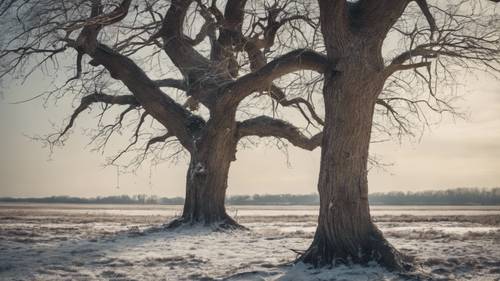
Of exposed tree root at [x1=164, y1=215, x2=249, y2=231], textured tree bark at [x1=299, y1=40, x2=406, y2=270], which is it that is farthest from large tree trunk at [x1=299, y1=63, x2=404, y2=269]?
exposed tree root at [x1=164, y1=215, x2=249, y2=231]

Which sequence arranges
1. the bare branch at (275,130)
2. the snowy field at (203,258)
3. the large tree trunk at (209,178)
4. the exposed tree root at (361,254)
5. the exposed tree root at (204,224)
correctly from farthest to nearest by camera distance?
the bare branch at (275,130), the large tree trunk at (209,178), the exposed tree root at (204,224), the exposed tree root at (361,254), the snowy field at (203,258)

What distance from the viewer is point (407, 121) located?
13141 millimetres

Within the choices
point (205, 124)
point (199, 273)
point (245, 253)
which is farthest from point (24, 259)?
point (205, 124)

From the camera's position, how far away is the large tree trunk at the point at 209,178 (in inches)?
528

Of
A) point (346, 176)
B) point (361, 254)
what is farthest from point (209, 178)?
point (361, 254)

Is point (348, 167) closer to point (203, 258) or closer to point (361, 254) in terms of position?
point (361, 254)

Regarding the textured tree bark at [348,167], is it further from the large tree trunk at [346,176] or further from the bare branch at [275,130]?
the bare branch at [275,130]

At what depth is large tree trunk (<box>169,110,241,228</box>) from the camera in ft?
44.0

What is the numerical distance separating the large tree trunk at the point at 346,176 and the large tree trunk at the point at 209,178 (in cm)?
596

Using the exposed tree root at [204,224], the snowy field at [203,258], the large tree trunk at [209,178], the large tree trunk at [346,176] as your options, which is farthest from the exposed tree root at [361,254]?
the large tree trunk at [209,178]

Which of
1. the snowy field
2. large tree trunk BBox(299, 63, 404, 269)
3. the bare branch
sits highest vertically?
the bare branch

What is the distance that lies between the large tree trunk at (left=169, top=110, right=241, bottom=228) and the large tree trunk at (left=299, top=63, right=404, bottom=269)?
19.6 ft

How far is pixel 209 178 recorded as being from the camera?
13625mm

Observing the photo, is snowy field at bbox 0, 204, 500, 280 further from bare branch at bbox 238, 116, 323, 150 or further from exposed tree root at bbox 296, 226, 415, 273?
bare branch at bbox 238, 116, 323, 150
